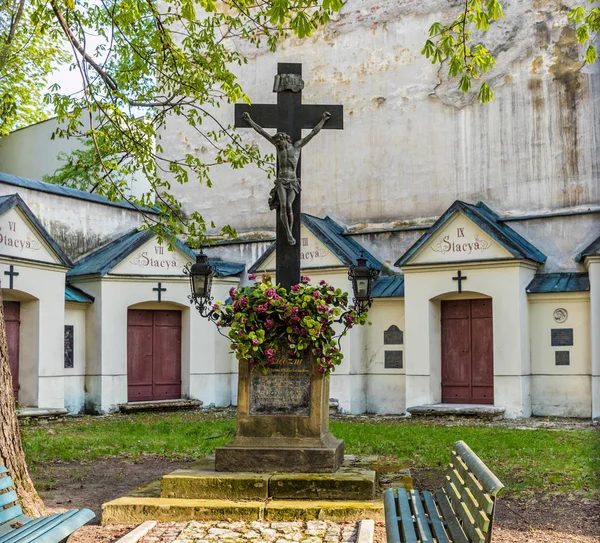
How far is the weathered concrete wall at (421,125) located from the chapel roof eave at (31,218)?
543 cm

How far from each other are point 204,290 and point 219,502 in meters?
6.00

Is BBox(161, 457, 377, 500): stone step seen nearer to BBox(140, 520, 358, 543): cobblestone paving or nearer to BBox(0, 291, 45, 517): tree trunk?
BBox(140, 520, 358, 543): cobblestone paving

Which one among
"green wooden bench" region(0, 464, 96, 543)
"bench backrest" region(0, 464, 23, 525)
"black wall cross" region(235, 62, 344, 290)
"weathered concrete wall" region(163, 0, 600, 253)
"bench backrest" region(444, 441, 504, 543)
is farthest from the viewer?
"weathered concrete wall" region(163, 0, 600, 253)

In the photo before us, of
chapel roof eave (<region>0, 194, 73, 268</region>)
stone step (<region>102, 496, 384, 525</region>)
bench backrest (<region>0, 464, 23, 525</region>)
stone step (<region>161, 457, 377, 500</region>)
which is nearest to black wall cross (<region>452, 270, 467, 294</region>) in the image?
chapel roof eave (<region>0, 194, 73, 268</region>)

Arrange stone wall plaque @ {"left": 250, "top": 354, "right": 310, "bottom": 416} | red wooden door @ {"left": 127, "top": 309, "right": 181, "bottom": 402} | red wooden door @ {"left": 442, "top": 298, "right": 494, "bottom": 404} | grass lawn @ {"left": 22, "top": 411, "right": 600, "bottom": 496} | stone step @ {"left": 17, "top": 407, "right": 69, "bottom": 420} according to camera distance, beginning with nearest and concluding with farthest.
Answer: stone wall plaque @ {"left": 250, "top": 354, "right": 310, "bottom": 416}, grass lawn @ {"left": 22, "top": 411, "right": 600, "bottom": 496}, stone step @ {"left": 17, "top": 407, "right": 69, "bottom": 420}, red wooden door @ {"left": 442, "top": 298, "right": 494, "bottom": 404}, red wooden door @ {"left": 127, "top": 309, "right": 181, "bottom": 402}

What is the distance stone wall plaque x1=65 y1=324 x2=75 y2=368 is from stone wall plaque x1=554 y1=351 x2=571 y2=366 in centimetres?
993

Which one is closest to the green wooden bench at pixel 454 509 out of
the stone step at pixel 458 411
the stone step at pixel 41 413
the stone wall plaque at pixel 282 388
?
the stone wall plaque at pixel 282 388

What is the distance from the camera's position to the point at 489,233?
603 inches

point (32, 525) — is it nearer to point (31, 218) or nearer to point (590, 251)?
point (31, 218)

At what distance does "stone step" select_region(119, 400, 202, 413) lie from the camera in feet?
54.6

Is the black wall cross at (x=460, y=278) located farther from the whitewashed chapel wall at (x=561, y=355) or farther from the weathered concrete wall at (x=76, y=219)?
the weathered concrete wall at (x=76, y=219)

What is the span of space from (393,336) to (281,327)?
9710 mm

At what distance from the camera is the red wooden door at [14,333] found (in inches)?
607

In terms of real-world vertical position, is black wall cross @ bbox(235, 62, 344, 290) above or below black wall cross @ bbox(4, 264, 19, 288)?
above
